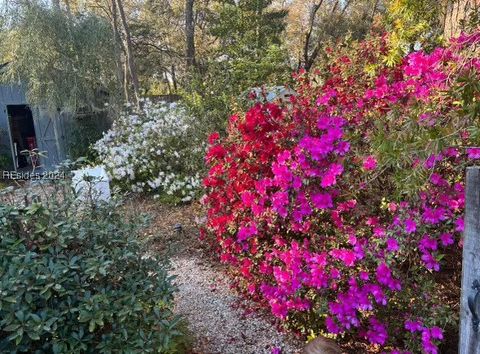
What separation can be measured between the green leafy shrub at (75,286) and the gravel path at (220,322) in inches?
11.6

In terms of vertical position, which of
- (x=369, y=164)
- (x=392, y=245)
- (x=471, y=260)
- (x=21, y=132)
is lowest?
(x=392, y=245)

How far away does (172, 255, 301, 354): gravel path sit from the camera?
2.68m

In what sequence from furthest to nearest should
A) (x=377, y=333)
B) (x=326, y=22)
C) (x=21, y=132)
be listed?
1. (x=326, y=22)
2. (x=21, y=132)
3. (x=377, y=333)

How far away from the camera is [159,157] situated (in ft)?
22.3

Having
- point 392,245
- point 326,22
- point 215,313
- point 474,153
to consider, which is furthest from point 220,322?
point 326,22

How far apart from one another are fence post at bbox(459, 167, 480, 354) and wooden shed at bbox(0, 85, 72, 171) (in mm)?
10106

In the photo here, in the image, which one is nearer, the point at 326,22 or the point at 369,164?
the point at 369,164

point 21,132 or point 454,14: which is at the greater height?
point 454,14

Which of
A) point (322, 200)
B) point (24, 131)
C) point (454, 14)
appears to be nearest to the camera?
point (322, 200)

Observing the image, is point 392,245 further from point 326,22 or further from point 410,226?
point 326,22

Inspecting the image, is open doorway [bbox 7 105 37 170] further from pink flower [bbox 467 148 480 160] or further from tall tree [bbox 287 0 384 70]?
pink flower [bbox 467 148 480 160]

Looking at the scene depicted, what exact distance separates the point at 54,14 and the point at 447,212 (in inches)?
361

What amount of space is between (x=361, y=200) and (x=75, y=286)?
67.0 inches

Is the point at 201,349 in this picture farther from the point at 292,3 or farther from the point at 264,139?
the point at 292,3
